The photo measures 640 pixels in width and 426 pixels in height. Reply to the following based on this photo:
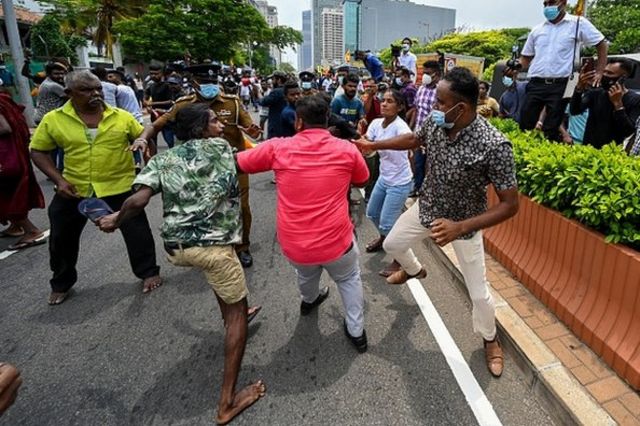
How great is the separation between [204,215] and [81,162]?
1.73 metres

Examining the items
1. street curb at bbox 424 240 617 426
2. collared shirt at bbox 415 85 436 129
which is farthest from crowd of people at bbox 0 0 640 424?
collared shirt at bbox 415 85 436 129

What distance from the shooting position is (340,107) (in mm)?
5539

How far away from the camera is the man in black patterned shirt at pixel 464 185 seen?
2.24 metres

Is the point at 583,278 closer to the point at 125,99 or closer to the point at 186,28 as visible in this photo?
the point at 125,99

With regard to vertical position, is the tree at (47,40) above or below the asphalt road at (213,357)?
above

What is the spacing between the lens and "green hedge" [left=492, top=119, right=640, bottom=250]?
247 cm

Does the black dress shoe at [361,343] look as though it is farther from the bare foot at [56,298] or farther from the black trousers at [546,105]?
the black trousers at [546,105]

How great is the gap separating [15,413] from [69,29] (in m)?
31.2

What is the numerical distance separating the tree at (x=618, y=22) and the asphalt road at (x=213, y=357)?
23.2m

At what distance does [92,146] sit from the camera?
10.9 feet

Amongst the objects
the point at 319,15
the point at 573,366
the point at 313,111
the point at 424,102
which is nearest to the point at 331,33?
the point at 319,15

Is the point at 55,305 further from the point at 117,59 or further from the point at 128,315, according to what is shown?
the point at 117,59

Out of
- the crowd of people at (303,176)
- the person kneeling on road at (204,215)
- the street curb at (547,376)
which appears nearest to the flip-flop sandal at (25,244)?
the crowd of people at (303,176)

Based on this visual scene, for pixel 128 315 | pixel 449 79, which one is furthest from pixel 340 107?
pixel 128 315
